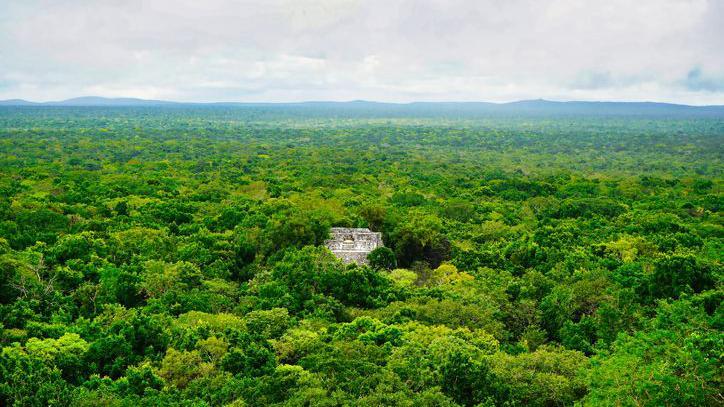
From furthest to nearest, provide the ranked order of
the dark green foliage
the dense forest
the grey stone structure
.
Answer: the grey stone structure, the dark green foliage, the dense forest

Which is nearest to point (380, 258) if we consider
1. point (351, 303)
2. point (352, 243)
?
point (352, 243)

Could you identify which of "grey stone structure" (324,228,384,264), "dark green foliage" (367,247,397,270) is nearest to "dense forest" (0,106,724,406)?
"dark green foliage" (367,247,397,270)

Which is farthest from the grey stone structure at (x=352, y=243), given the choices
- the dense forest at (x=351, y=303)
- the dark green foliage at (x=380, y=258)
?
the dense forest at (x=351, y=303)

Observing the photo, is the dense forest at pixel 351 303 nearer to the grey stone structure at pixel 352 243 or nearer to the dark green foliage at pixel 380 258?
the dark green foliage at pixel 380 258

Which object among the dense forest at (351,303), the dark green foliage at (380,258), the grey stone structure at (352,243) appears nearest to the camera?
the dense forest at (351,303)

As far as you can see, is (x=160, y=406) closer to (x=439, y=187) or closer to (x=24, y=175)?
(x=439, y=187)

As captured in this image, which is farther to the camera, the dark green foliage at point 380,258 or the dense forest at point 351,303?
the dark green foliage at point 380,258

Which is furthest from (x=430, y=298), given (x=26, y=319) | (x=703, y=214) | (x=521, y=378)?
(x=703, y=214)

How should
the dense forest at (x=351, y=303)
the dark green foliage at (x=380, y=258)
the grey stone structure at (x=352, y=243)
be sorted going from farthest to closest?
the grey stone structure at (x=352, y=243) → the dark green foliage at (x=380, y=258) → the dense forest at (x=351, y=303)

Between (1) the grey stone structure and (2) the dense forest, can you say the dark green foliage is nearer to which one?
(2) the dense forest

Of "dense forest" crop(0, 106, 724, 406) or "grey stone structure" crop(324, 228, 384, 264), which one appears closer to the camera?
"dense forest" crop(0, 106, 724, 406)
